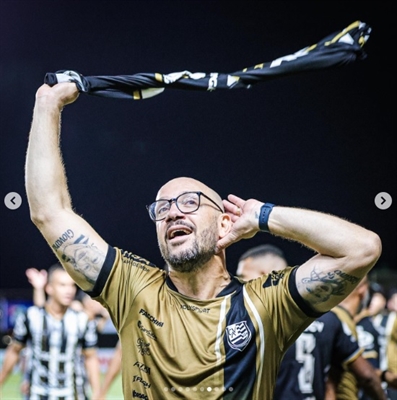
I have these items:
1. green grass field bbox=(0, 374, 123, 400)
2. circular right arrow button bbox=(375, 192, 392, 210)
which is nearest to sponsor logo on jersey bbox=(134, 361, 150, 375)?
circular right arrow button bbox=(375, 192, 392, 210)

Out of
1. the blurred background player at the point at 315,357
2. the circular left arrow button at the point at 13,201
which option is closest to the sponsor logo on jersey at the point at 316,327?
the blurred background player at the point at 315,357

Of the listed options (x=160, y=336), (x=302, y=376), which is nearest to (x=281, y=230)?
(x=160, y=336)

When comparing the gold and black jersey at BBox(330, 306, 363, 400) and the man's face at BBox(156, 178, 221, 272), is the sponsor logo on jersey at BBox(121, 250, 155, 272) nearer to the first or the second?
the man's face at BBox(156, 178, 221, 272)

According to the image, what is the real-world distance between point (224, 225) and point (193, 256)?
0.79ft

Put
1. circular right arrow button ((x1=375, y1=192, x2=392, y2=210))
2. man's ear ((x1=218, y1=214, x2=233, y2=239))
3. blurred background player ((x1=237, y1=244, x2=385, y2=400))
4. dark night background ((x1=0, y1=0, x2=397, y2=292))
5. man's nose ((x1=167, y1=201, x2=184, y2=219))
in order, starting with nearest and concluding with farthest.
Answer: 1. man's nose ((x1=167, y1=201, x2=184, y2=219))
2. man's ear ((x1=218, y1=214, x2=233, y2=239))
3. blurred background player ((x1=237, y1=244, x2=385, y2=400))
4. circular right arrow button ((x1=375, y1=192, x2=392, y2=210))
5. dark night background ((x1=0, y1=0, x2=397, y2=292))

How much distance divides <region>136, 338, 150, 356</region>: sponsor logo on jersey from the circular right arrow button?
3310mm

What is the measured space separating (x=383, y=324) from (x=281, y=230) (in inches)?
125

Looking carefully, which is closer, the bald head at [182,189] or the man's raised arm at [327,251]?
the man's raised arm at [327,251]

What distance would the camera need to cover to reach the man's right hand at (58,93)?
92.4 inches

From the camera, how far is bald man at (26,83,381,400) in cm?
218

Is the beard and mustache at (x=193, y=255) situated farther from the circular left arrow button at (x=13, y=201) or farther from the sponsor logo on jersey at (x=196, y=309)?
the circular left arrow button at (x=13, y=201)

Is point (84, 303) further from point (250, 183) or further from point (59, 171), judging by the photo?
point (59, 171)

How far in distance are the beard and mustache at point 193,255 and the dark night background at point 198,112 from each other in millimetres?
3224

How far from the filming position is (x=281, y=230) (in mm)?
2240
